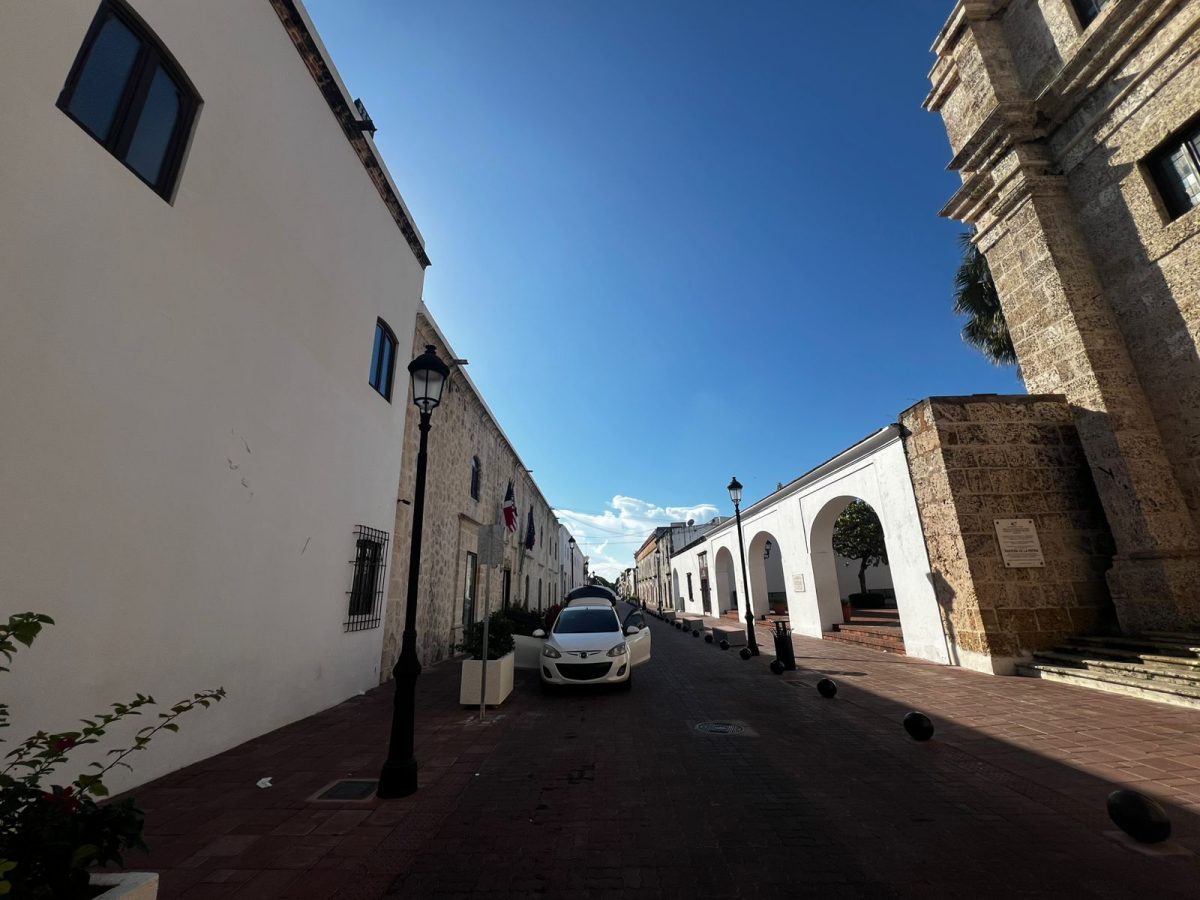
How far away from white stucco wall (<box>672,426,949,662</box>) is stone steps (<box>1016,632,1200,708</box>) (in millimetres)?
1955

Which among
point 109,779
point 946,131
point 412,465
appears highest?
point 946,131

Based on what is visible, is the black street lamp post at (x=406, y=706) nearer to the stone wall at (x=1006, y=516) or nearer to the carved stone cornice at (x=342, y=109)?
the carved stone cornice at (x=342, y=109)

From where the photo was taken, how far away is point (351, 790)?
A: 4.56 m

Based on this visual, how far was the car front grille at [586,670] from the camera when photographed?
8.67 m

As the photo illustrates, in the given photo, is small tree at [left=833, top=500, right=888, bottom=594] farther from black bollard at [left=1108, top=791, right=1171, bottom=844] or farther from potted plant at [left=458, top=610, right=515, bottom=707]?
black bollard at [left=1108, top=791, right=1171, bottom=844]

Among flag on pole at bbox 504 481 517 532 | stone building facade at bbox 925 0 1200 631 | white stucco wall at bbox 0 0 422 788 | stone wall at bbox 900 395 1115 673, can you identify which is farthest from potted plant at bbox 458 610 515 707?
stone building facade at bbox 925 0 1200 631

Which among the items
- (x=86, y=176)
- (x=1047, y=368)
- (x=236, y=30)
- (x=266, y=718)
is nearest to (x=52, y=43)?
(x=86, y=176)

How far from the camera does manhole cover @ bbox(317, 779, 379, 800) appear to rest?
14.5 ft

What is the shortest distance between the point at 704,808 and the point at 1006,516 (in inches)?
376

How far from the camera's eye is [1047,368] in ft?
36.0

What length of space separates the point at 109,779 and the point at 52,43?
20.7 feet

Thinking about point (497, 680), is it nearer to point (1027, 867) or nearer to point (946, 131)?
point (1027, 867)

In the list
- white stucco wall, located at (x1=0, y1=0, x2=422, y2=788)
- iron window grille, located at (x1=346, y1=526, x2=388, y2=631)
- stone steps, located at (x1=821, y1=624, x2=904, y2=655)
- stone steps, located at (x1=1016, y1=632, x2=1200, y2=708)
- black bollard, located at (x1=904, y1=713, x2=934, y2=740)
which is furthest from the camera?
stone steps, located at (x1=821, y1=624, x2=904, y2=655)

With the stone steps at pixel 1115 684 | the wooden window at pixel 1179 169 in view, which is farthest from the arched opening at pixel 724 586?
the wooden window at pixel 1179 169
